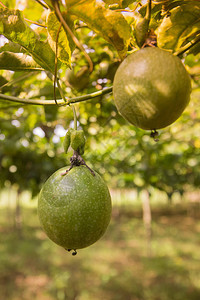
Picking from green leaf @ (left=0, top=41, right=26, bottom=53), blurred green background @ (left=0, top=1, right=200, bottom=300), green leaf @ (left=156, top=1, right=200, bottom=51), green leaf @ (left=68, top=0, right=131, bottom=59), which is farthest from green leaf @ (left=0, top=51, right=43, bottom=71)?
green leaf @ (left=156, top=1, right=200, bottom=51)

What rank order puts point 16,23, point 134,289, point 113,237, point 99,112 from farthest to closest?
point 113,237 < point 134,289 < point 99,112 < point 16,23

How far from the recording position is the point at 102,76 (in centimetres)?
152

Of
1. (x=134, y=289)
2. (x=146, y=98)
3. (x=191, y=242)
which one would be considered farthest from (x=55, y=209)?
(x=191, y=242)

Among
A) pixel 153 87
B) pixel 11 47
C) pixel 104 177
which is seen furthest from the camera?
pixel 104 177

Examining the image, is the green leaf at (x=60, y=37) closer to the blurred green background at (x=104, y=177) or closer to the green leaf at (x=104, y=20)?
the green leaf at (x=104, y=20)

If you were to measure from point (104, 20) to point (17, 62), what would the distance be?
41cm

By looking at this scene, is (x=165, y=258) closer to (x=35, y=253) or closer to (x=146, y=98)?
(x=35, y=253)

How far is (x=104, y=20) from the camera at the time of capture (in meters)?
0.68

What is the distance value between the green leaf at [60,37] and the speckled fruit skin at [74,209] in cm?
36

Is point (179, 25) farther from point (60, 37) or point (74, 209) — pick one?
point (74, 209)

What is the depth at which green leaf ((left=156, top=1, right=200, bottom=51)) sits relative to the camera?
2.34 feet

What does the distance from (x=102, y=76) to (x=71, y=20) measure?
83 cm

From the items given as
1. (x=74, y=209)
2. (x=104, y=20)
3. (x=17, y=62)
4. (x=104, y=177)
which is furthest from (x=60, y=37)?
(x=104, y=177)

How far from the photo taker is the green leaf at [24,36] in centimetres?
77
